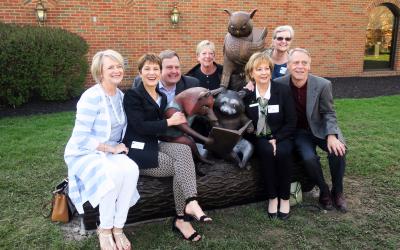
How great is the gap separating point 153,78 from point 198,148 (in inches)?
31.6

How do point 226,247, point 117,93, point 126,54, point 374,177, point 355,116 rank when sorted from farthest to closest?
point 126,54, point 355,116, point 374,177, point 117,93, point 226,247

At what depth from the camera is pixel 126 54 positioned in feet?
30.1

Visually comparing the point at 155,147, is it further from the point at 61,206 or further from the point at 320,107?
the point at 320,107

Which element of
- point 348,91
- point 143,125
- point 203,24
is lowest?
point 348,91

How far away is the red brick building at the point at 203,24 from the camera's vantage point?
27.8 ft

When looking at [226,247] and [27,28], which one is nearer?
[226,247]

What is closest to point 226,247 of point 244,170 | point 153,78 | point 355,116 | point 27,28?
point 244,170

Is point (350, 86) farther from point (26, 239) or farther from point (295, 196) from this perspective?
point (26, 239)

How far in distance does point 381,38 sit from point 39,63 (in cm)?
1114

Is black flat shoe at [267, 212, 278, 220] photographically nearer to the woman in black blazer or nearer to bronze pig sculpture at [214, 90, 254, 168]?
the woman in black blazer

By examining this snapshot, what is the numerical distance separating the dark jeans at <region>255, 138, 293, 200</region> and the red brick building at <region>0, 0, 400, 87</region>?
661 cm

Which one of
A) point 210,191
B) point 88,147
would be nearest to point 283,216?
point 210,191

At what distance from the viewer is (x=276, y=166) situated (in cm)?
335

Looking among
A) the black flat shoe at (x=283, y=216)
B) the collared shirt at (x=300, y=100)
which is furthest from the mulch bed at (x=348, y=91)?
the black flat shoe at (x=283, y=216)
